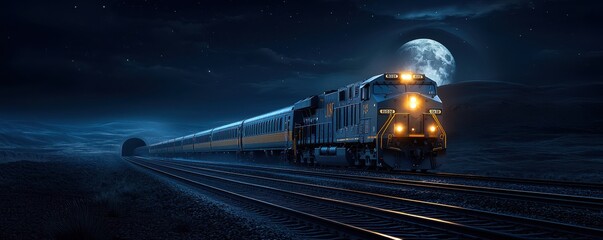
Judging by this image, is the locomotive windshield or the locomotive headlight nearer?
the locomotive headlight

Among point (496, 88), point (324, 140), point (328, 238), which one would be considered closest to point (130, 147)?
point (496, 88)

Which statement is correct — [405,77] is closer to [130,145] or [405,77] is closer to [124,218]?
[124,218]

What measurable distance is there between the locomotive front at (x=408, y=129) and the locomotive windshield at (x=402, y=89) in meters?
0.05

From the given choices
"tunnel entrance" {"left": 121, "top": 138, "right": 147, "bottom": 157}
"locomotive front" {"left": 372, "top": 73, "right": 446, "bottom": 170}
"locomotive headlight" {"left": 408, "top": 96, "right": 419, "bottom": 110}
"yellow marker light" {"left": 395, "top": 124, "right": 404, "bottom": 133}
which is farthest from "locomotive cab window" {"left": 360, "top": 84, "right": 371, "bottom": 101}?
"tunnel entrance" {"left": 121, "top": 138, "right": 147, "bottom": 157}

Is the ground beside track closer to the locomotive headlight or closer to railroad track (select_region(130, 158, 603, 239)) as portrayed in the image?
railroad track (select_region(130, 158, 603, 239))

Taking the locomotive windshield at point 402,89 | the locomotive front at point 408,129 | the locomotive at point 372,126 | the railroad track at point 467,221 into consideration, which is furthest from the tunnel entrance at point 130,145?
the railroad track at point 467,221

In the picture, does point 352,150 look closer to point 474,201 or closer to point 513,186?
point 513,186

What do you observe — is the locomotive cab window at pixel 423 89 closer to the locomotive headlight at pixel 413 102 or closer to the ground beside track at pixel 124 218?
the locomotive headlight at pixel 413 102

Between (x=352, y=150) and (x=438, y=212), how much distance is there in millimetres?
17156

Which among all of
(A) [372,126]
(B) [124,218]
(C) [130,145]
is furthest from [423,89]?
(C) [130,145]

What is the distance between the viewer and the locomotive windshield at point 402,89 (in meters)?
26.0

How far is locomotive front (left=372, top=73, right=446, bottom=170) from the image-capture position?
24969mm

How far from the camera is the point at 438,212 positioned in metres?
12.1

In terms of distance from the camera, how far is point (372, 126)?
2559 centimetres
